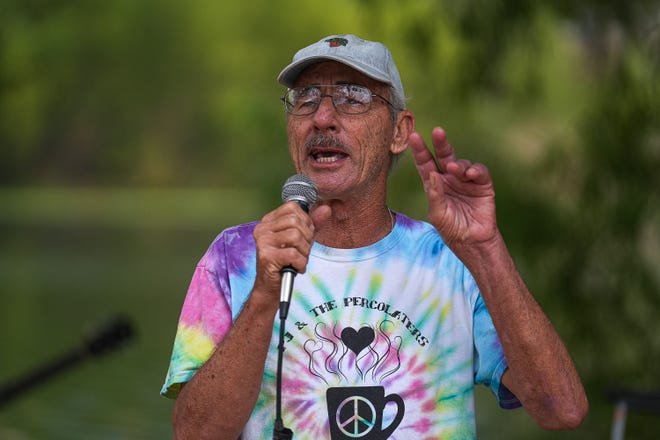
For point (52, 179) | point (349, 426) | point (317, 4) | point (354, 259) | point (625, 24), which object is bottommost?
point (349, 426)

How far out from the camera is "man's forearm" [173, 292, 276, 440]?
2.34m

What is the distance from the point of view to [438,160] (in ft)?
7.95

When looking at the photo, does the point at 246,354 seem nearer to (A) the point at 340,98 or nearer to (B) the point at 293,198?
(B) the point at 293,198

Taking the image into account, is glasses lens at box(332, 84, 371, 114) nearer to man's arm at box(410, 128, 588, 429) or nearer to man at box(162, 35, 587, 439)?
man at box(162, 35, 587, 439)

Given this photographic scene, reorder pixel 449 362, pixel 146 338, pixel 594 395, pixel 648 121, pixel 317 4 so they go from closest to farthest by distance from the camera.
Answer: pixel 449 362, pixel 648 121, pixel 594 395, pixel 146 338, pixel 317 4

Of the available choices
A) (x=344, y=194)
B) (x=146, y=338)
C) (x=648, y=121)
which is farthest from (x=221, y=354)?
(x=146, y=338)

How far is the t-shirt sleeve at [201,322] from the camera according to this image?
97.4 inches

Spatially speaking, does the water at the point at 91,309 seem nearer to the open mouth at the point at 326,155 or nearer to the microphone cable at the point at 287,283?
the open mouth at the point at 326,155

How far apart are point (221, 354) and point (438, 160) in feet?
2.04

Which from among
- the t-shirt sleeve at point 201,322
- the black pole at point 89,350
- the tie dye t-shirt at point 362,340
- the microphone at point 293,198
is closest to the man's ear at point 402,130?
the tie dye t-shirt at point 362,340

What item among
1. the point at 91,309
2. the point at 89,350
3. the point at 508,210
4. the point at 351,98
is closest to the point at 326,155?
the point at 351,98

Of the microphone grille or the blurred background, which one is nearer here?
the microphone grille

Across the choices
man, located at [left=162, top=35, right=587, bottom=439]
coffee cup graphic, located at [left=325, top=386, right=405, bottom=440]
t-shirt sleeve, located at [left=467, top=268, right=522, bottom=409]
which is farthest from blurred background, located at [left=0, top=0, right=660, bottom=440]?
coffee cup graphic, located at [left=325, top=386, right=405, bottom=440]

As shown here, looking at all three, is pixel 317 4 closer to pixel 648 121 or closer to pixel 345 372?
pixel 648 121
